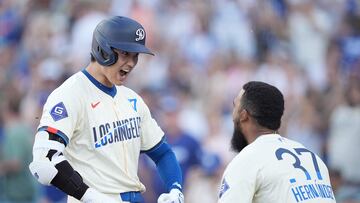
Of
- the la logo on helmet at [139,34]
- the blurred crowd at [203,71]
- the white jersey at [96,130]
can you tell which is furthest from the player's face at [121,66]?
the blurred crowd at [203,71]

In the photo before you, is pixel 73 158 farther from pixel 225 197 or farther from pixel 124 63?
pixel 225 197

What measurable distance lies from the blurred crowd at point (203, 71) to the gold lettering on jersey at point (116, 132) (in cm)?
465

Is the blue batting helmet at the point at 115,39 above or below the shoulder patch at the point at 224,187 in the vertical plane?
above

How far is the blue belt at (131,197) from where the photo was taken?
7.82 metres

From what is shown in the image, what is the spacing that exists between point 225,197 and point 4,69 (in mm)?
9958

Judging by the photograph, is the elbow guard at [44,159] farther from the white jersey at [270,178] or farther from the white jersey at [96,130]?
the white jersey at [270,178]

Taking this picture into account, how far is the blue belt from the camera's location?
782 cm

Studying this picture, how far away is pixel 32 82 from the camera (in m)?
15.4

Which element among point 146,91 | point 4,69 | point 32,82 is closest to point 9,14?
point 4,69

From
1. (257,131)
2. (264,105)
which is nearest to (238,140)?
(257,131)

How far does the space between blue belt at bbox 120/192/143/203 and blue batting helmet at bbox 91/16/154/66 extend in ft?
3.18

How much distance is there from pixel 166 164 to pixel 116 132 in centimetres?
68

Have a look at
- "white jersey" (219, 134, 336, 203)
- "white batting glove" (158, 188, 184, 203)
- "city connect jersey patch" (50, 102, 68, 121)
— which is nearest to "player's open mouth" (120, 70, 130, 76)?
"city connect jersey patch" (50, 102, 68, 121)

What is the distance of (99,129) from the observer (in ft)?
25.2
